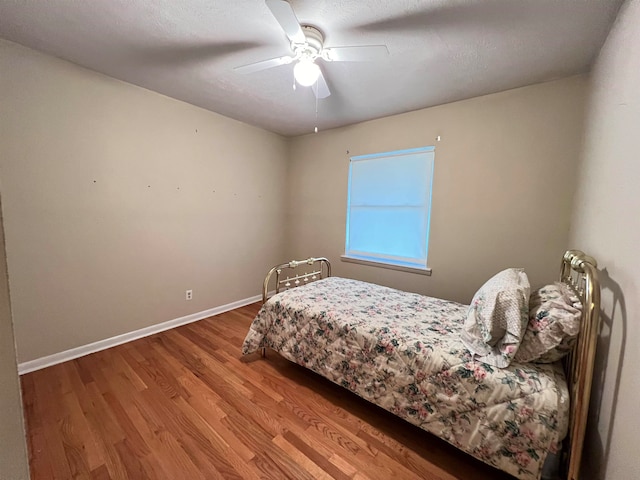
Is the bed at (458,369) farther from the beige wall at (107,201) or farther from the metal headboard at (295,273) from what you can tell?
the beige wall at (107,201)

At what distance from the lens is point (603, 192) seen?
4.54 ft

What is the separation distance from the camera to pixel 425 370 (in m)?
1.43

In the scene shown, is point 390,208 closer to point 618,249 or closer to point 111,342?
point 618,249

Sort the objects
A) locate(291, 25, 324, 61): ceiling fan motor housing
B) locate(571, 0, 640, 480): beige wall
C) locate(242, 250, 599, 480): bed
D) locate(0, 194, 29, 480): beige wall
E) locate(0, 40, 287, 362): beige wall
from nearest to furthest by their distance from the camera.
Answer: locate(0, 194, 29, 480): beige wall < locate(571, 0, 640, 480): beige wall < locate(242, 250, 599, 480): bed < locate(291, 25, 324, 61): ceiling fan motor housing < locate(0, 40, 287, 362): beige wall

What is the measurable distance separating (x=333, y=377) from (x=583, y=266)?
155cm

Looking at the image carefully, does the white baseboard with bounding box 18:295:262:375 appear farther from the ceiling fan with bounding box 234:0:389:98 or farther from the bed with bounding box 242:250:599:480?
the ceiling fan with bounding box 234:0:389:98

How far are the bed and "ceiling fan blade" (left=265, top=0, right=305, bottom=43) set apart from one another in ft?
5.91

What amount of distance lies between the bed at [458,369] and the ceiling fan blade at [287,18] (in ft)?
5.91

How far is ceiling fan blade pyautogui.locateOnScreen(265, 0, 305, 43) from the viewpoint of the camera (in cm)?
118

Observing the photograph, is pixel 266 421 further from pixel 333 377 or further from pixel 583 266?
pixel 583 266

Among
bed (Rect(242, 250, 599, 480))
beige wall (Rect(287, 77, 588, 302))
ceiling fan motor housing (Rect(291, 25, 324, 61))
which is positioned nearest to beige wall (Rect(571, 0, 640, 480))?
bed (Rect(242, 250, 599, 480))

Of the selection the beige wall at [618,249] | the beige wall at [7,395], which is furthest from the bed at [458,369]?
the beige wall at [7,395]

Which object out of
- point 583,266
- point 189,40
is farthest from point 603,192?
point 189,40

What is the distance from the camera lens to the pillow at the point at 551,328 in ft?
3.95
